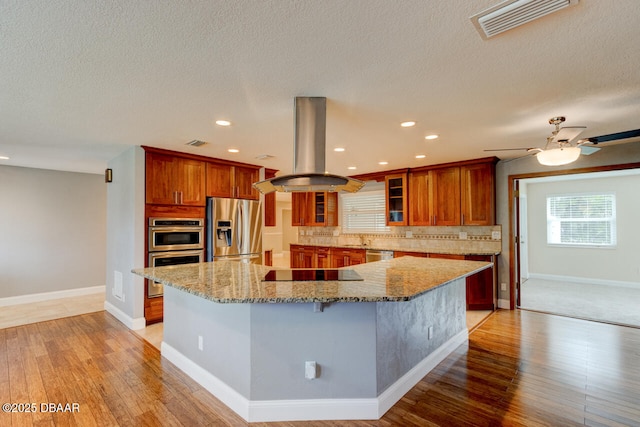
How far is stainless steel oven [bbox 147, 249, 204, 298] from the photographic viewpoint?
4008mm

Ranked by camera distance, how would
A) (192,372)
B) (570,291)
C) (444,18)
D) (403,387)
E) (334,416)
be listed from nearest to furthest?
(444,18) < (334,416) < (403,387) < (192,372) < (570,291)

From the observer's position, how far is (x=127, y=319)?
4027 millimetres

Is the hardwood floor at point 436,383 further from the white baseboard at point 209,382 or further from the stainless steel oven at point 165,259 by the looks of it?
the stainless steel oven at point 165,259

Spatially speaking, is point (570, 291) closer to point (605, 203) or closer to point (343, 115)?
point (605, 203)

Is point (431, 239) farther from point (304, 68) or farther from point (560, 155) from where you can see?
point (304, 68)

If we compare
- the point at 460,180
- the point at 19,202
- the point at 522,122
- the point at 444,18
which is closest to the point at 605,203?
the point at 460,180

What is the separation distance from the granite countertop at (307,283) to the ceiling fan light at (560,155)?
113cm

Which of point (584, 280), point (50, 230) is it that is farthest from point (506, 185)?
point (50, 230)

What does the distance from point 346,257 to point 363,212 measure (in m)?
1.13

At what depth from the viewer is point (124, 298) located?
4.15 meters

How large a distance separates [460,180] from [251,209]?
10.8 feet

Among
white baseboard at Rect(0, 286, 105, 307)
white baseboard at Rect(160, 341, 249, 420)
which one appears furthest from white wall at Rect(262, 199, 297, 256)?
white baseboard at Rect(160, 341, 249, 420)

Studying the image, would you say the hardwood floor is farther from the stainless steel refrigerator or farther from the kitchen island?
the stainless steel refrigerator

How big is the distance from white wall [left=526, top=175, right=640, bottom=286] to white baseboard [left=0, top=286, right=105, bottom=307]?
29.9ft
